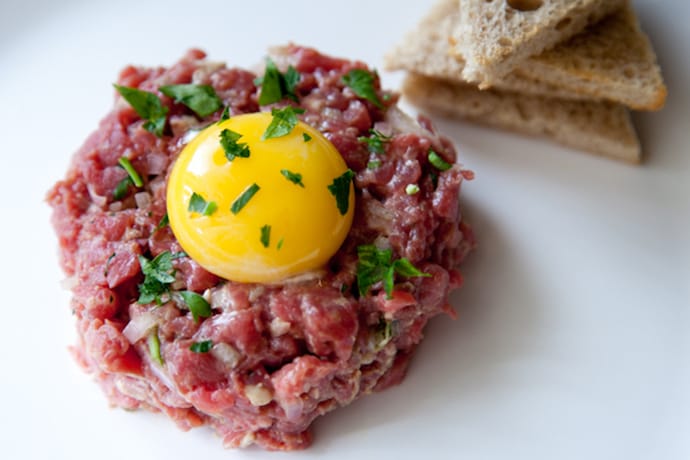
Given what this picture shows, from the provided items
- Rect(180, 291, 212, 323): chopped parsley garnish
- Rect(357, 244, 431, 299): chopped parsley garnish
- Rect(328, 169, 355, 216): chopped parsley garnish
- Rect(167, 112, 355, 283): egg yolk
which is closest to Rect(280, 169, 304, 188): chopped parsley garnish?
Rect(167, 112, 355, 283): egg yolk

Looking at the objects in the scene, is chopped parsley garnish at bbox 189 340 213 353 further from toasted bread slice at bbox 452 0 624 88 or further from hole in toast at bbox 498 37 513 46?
hole in toast at bbox 498 37 513 46

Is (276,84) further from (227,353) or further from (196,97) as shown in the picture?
(227,353)

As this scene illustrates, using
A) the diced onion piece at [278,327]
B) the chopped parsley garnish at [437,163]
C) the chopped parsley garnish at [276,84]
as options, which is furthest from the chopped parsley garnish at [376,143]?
the diced onion piece at [278,327]

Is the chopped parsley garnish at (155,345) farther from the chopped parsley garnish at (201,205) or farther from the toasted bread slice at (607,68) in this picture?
the toasted bread slice at (607,68)

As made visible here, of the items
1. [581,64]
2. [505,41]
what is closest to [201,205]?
Answer: [505,41]

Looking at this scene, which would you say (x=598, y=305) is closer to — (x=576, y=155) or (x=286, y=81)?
(x=576, y=155)
